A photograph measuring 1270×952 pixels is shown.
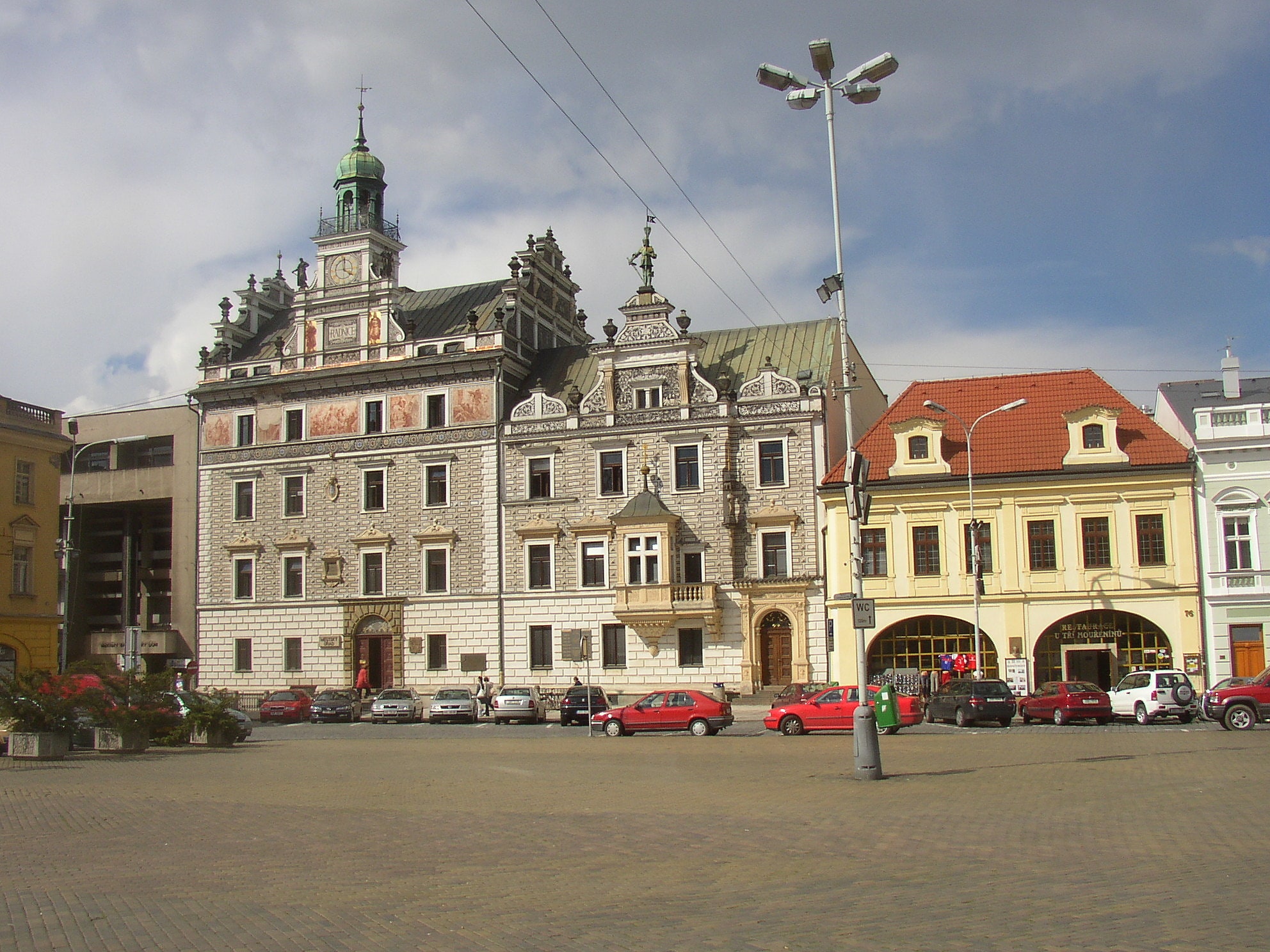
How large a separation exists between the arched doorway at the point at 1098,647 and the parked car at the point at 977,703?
8.11m

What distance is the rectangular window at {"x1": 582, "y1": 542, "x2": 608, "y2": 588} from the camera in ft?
167

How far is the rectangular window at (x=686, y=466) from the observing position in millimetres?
49938

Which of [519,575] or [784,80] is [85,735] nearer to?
[784,80]

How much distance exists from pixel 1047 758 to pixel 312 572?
130ft

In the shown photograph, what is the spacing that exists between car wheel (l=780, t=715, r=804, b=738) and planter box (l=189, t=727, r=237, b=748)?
14506 mm

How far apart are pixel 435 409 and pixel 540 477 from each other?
20.2 ft

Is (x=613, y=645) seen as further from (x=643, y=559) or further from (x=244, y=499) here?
(x=244, y=499)

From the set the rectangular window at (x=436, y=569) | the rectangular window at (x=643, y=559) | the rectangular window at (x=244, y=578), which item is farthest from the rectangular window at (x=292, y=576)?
the rectangular window at (x=643, y=559)

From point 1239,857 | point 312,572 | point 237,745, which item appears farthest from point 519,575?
point 1239,857

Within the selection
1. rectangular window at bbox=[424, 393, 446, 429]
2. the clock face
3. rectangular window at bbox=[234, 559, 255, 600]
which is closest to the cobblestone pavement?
rectangular window at bbox=[424, 393, 446, 429]

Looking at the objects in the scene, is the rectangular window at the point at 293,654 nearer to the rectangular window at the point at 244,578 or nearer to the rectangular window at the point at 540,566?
the rectangular window at the point at 244,578

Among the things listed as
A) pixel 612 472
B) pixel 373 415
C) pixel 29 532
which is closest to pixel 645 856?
pixel 612 472

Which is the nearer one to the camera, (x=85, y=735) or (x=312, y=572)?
(x=85, y=735)

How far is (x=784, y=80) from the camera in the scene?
21.7 metres
